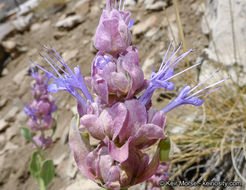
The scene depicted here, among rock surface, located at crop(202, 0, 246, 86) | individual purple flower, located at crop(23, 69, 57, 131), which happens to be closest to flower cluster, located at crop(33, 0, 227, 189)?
rock surface, located at crop(202, 0, 246, 86)

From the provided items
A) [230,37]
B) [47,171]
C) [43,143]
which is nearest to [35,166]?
[47,171]

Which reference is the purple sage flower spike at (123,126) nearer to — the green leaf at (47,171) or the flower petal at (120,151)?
the flower petal at (120,151)

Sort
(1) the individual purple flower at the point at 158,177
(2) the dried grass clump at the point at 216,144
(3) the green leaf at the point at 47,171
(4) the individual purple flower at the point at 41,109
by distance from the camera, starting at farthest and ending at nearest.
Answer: (4) the individual purple flower at the point at 41,109
(3) the green leaf at the point at 47,171
(2) the dried grass clump at the point at 216,144
(1) the individual purple flower at the point at 158,177

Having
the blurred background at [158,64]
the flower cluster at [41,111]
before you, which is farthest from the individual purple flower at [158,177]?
the flower cluster at [41,111]

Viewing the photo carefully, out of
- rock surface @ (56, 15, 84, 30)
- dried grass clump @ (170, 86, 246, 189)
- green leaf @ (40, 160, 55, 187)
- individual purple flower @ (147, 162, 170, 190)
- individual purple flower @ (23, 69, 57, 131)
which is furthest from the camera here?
rock surface @ (56, 15, 84, 30)

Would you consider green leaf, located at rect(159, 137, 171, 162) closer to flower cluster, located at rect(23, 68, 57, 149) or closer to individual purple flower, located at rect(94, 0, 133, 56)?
individual purple flower, located at rect(94, 0, 133, 56)

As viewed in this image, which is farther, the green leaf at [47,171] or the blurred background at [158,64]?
the green leaf at [47,171]
